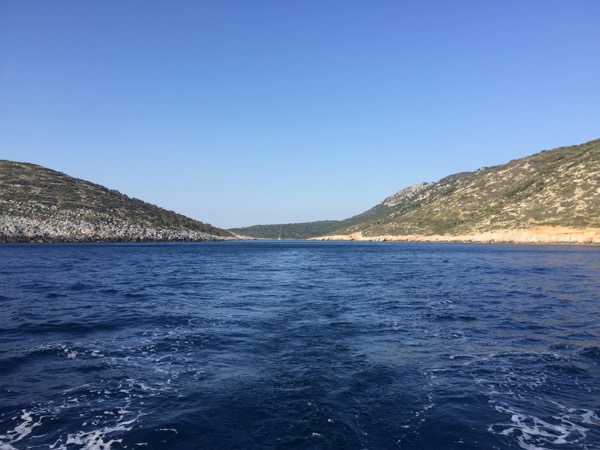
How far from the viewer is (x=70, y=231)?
115 m

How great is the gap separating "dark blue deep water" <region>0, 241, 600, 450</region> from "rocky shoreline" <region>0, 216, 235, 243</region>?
90323 mm

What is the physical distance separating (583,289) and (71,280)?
152 ft

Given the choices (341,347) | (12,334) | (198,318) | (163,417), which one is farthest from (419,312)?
(12,334)

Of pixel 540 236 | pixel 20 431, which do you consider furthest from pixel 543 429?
pixel 540 236

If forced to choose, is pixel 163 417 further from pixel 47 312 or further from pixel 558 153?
pixel 558 153

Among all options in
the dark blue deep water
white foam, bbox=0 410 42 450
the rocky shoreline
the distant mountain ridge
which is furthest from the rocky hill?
the distant mountain ridge

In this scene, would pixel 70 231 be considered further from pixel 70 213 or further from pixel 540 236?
pixel 540 236

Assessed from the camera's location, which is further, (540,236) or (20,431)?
(540,236)

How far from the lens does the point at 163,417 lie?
10.4 metres

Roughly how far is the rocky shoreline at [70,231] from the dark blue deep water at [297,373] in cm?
9032

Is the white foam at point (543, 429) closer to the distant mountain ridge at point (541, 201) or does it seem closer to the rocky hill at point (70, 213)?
the rocky hill at point (70, 213)

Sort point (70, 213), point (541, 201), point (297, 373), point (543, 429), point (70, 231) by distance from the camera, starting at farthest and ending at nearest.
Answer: point (541, 201)
point (70, 213)
point (70, 231)
point (297, 373)
point (543, 429)

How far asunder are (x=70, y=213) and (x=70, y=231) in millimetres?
14818

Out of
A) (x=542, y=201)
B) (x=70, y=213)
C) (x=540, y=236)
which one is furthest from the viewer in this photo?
(x=542, y=201)
